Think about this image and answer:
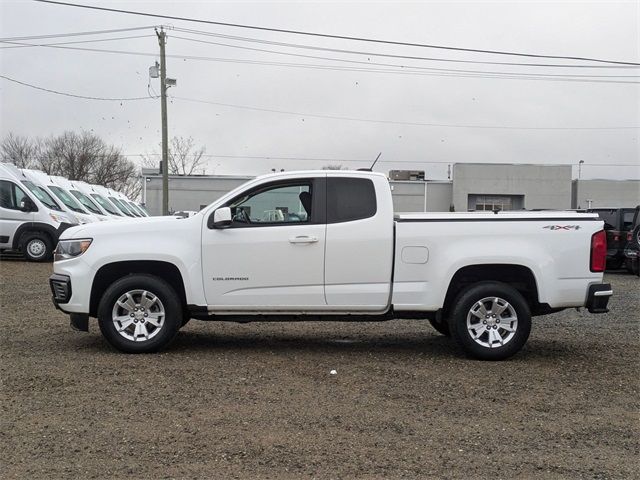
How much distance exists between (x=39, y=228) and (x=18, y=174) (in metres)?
1.97

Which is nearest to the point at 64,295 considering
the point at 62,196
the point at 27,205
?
the point at 27,205

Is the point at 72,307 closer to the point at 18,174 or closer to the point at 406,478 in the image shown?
the point at 406,478

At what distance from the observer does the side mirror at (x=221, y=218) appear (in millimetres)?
6738

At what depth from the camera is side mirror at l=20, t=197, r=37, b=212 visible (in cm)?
1800

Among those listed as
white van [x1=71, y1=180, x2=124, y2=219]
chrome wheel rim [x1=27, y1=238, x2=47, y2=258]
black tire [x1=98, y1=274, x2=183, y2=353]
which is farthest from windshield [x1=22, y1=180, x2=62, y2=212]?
black tire [x1=98, y1=274, x2=183, y2=353]

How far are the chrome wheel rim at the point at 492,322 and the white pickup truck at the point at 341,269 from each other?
10 mm

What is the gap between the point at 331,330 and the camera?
862 centimetres

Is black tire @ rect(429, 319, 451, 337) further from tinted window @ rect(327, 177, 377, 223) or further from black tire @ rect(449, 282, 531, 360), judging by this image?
tinted window @ rect(327, 177, 377, 223)

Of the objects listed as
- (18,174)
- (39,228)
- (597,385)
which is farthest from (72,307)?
(18,174)

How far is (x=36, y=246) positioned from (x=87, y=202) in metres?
3.61

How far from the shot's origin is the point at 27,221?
706 inches

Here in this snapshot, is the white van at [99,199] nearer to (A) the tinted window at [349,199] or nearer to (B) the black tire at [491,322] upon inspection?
(A) the tinted window at [349,199]

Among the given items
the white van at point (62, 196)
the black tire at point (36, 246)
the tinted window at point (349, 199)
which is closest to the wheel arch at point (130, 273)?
the tinted window at point (349, 199)

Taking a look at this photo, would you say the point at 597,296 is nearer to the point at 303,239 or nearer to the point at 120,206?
the point at 303,239
